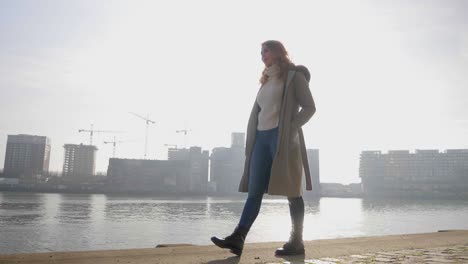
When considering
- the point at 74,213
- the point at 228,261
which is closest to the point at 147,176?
the point at 74,213

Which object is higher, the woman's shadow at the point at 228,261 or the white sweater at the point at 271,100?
the white sweater at the point at 271,100

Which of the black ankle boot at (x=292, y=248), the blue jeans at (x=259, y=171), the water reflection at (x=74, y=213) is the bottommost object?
the water reflection at (x=74, y=213)

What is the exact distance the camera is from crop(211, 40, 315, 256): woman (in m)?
3.84

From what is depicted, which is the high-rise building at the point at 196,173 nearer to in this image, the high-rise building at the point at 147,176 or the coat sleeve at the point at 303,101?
the high-rise building at the point at 147,176

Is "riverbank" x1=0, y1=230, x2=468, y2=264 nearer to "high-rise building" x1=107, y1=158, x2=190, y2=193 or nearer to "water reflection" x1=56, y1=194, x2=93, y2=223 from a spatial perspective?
"water reflection" x1=56, y1=194, x2=93, y2=223

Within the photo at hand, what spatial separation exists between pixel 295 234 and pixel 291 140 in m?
0.98

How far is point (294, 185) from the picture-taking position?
3.90 meters

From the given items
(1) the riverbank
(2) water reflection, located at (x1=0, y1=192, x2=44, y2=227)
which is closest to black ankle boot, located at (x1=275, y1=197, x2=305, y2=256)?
(1) the riverbank

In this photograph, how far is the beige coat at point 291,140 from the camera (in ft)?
12.6

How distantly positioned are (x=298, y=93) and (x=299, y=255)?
1.66 meters

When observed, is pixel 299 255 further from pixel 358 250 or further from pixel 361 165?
pixel 361 165

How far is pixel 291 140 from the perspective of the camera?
3920 millimetres

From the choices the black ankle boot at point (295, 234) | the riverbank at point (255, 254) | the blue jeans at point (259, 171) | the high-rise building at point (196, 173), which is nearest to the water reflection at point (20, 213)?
the riverbank at point (255, 254)

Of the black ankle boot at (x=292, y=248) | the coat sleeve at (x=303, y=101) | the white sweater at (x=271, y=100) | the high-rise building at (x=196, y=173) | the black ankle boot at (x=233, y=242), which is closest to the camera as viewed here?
the black ankle boot at (x=233, y=242)
